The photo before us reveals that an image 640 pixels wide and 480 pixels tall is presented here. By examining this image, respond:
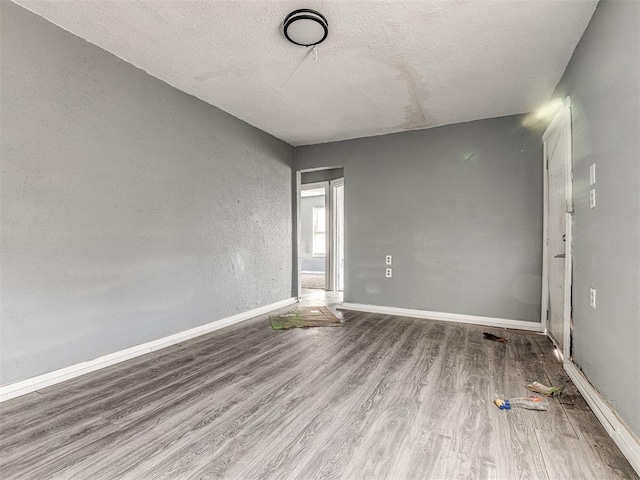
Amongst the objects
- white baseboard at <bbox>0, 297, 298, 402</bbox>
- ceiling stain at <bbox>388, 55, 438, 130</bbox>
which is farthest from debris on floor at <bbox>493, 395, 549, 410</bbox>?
white baseboard at <bbox>0, 297, 298, 402</bbox>

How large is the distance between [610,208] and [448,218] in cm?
231

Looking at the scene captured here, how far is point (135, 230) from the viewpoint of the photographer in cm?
276

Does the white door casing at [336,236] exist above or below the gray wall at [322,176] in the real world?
below

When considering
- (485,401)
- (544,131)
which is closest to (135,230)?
(485,401)

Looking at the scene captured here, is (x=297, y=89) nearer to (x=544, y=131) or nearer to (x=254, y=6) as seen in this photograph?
(x=254, y=6)

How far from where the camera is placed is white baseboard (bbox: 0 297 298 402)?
6.72 feet

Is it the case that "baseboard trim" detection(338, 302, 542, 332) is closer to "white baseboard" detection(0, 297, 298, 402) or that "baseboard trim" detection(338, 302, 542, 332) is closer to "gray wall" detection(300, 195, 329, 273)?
"white baseboard" detection(0, 297, 298, 402)

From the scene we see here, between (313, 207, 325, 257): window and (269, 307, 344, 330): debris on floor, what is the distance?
486cm

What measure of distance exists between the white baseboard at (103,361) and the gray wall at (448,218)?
1.97m

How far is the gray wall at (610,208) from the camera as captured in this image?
149 centimetres

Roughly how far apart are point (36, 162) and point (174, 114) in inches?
50.3

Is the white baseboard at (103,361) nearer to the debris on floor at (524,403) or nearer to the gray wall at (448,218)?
the gray wall at (448,218)

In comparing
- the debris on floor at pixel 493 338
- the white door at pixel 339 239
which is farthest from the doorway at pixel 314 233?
the debris on floor at pixel 493 338

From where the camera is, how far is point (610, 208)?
5.72ft
